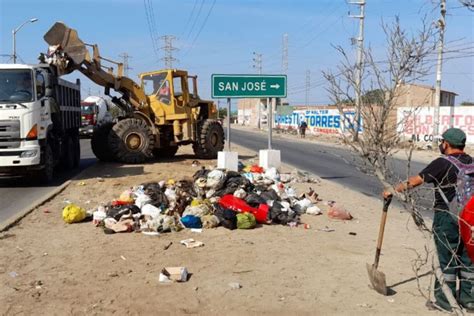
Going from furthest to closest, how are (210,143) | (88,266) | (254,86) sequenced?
(210,143)
(254,86)
(88,266)

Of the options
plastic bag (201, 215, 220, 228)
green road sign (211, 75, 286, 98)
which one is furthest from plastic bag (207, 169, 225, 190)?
green road sign (211, 75, 286, 98)

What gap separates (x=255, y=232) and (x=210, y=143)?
11555 millimetres

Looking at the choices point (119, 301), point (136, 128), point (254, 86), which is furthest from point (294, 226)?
point (136, 128)

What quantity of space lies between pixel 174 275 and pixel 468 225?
2.98 meters

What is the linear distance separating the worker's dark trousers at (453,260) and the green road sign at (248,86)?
10408mm

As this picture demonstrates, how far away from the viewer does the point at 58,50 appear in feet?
51.0

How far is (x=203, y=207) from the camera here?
8711mm

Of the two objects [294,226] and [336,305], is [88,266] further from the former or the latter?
[294,226]

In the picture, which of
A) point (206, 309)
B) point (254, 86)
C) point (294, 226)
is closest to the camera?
point (206, 309)

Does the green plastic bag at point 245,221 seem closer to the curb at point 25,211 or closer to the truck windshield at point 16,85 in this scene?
the curb at point 25,211

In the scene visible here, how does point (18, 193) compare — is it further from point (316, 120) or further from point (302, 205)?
point (316, 120)

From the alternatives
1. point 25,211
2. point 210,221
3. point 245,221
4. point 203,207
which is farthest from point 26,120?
point 245,221

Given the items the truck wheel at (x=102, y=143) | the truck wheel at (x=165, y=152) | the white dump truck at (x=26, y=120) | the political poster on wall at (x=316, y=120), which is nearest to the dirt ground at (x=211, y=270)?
the white dump truck at (x=26, y=120)

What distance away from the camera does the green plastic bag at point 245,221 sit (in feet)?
26.7
